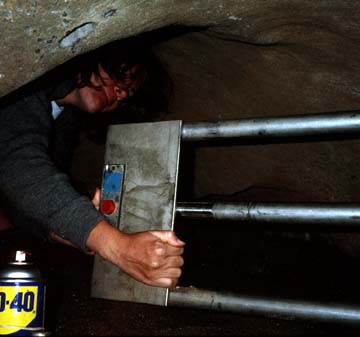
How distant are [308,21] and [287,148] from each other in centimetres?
80

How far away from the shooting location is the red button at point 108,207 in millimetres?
1256

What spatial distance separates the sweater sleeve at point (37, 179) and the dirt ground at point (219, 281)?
0.47 feet

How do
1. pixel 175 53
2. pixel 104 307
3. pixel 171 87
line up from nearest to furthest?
pixel 104 307
pixel 175 53
pixel 171 87

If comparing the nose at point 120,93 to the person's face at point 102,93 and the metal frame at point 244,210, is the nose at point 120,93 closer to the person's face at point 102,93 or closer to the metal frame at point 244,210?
the person's face at point 102,93

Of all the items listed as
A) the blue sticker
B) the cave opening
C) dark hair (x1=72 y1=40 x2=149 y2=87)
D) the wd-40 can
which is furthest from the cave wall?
the wd-40 can

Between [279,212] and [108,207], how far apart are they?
1.64ft

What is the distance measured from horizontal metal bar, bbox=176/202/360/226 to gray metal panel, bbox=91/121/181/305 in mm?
69

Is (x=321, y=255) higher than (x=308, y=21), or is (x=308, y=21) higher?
(x=308, y=21)

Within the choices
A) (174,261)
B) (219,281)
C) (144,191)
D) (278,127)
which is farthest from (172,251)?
(219,281)

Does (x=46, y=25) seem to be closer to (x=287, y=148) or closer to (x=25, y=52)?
(x=25, y=52)

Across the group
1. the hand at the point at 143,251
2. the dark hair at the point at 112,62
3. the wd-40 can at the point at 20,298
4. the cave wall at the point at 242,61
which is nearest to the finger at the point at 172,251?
the hand at the point at 143,251

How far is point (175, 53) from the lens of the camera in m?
1.76

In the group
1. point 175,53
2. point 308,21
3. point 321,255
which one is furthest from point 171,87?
point 321,255

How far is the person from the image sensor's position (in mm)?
1157
